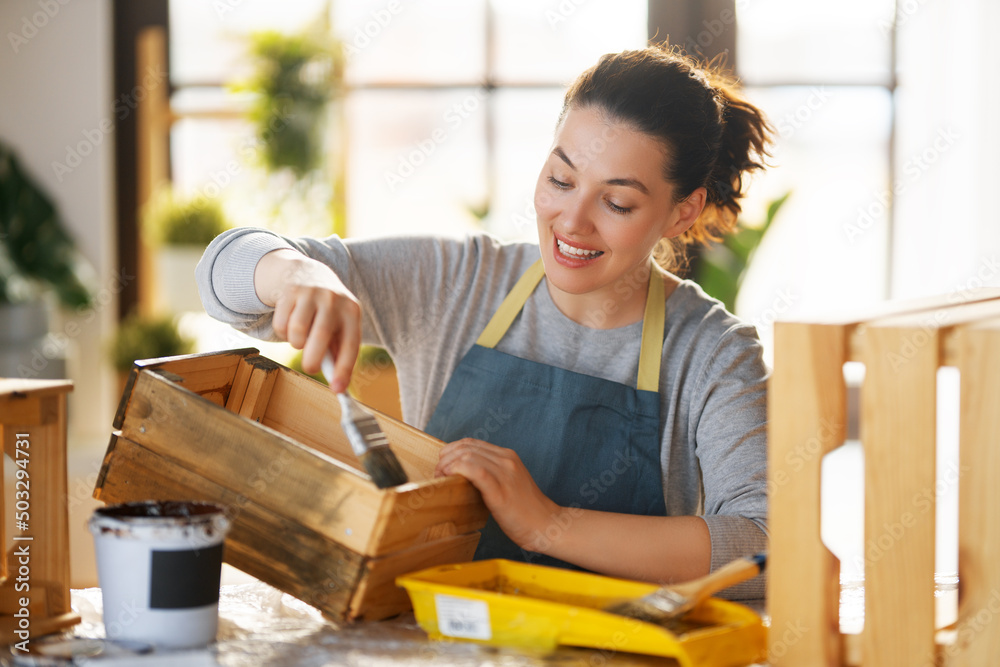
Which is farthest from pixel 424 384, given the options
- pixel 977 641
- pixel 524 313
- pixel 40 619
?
pixel 977 641

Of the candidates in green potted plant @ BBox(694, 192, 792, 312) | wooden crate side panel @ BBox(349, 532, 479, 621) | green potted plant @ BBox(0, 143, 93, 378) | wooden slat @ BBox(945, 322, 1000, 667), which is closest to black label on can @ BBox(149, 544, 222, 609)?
wooden crate side panel @ BBox(349, 532, 479, 621)

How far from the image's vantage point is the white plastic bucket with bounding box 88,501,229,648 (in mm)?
805

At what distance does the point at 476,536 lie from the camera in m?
1.05

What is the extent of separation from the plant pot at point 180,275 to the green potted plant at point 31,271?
1.43ft

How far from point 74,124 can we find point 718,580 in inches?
142

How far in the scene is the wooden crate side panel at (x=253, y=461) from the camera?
0.88 meters

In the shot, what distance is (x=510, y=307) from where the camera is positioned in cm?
149

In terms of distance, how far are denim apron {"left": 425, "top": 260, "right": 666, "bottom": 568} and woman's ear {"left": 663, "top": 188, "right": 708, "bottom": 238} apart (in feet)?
0.55

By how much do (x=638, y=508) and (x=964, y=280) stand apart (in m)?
3.09

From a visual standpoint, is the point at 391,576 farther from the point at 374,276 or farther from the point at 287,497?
the point at 374,276

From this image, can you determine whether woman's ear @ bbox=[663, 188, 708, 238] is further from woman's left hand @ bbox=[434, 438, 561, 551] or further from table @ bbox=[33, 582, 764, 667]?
table @ bbox=[33, 582, 764, 667]

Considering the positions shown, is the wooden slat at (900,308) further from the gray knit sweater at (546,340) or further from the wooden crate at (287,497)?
the wooden crate at (287,497)

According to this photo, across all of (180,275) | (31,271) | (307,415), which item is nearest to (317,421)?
(307,415)

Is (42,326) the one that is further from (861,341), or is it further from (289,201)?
(861,341)
